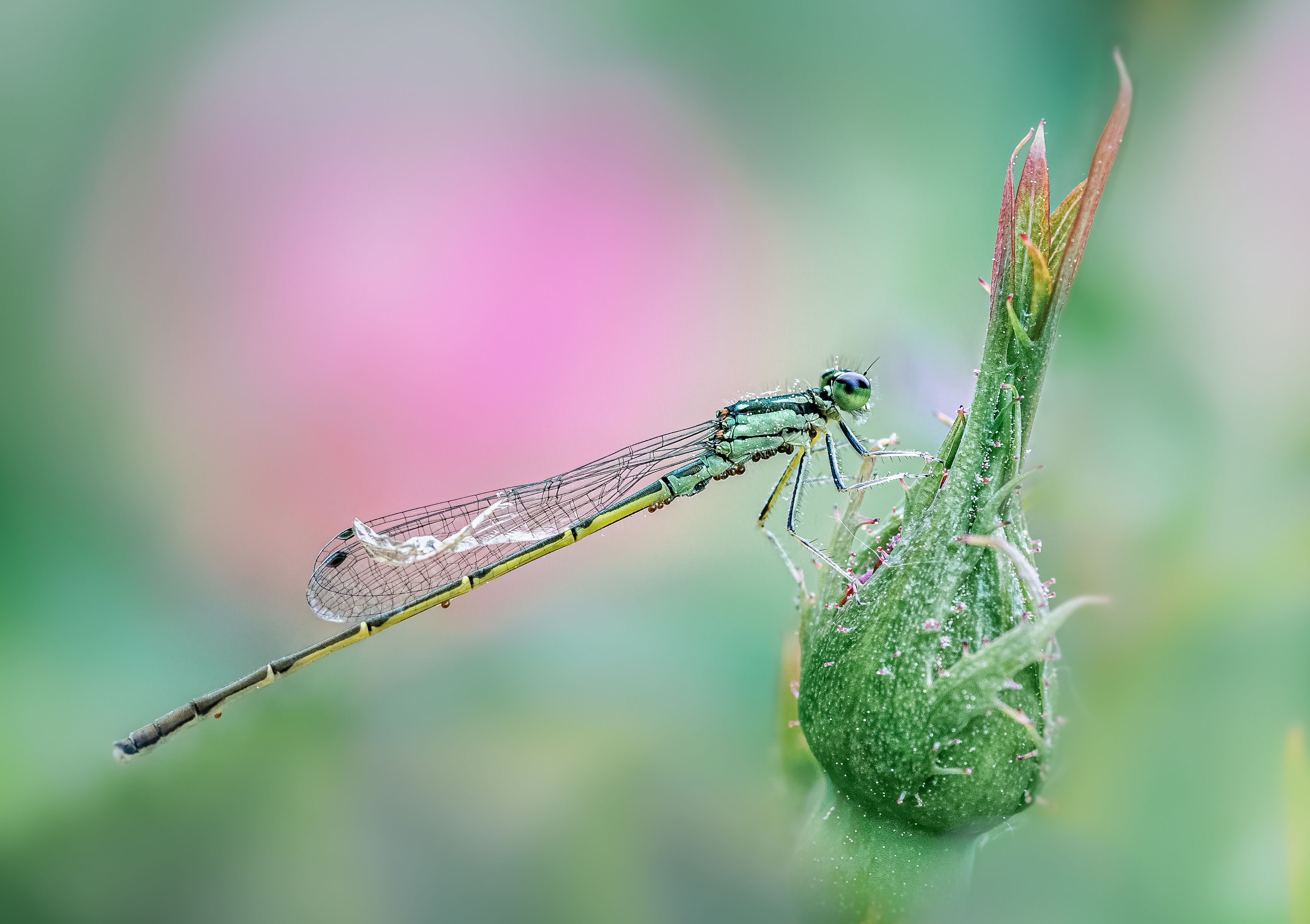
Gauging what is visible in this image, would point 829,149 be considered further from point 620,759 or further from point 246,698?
point 246,698

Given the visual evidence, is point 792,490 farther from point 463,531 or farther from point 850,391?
point 463,531

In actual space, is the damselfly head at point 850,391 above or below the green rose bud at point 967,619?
above

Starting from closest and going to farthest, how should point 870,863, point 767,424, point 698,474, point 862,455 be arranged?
point 870,863, point 862,455, point 767,424, point 698,474

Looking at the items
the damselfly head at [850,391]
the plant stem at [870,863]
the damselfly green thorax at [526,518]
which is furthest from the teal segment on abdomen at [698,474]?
the plant stem at [870,863]

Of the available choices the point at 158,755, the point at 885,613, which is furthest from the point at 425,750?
the point at 885,613

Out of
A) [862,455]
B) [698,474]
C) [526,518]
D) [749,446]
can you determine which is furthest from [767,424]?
[526,518]

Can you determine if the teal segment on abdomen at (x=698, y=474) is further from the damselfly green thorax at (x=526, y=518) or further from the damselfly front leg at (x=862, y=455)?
the damselfly front leg at (x=862, y=455)

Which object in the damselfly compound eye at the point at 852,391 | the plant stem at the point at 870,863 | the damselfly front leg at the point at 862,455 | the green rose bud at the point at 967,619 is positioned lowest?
the plant stem at the point at 870,863

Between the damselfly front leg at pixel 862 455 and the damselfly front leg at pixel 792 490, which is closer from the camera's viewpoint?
the damselfly front leg at pixel 862 455
